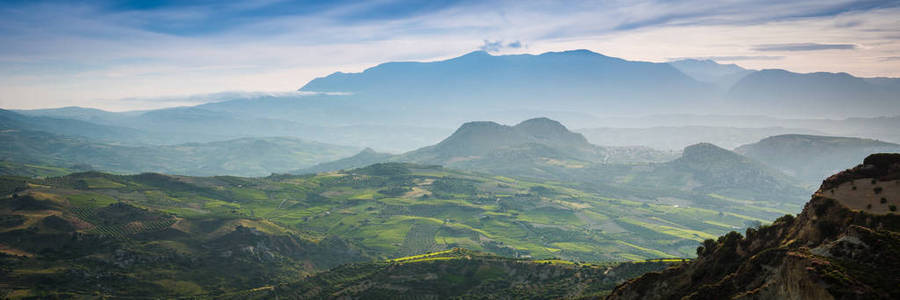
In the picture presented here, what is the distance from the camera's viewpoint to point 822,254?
1492 inches

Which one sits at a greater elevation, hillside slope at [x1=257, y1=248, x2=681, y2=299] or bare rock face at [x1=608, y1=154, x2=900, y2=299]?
bare rock face at [x1=608, y1=154, x2=900, y2=299]

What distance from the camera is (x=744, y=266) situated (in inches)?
1843

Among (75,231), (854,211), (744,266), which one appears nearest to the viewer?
(854,211)

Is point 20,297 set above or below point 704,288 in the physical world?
below

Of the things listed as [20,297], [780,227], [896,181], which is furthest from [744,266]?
[20,297]

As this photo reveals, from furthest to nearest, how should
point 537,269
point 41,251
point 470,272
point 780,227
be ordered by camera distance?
point 41,251 < point 470,272 < point 537,269 < point 780,227

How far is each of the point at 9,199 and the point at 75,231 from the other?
130 feet

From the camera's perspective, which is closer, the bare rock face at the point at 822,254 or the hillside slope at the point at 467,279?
the bare rock face at the point at 822,254

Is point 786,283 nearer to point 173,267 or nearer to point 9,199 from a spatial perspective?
point 173,267

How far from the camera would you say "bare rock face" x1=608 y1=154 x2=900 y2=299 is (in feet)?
110

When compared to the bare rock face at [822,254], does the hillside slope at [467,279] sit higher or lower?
lower

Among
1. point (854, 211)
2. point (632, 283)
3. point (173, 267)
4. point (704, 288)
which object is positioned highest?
point (854, 211)

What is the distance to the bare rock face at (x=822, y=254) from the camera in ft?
110

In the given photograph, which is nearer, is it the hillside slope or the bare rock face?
the bare rock face
